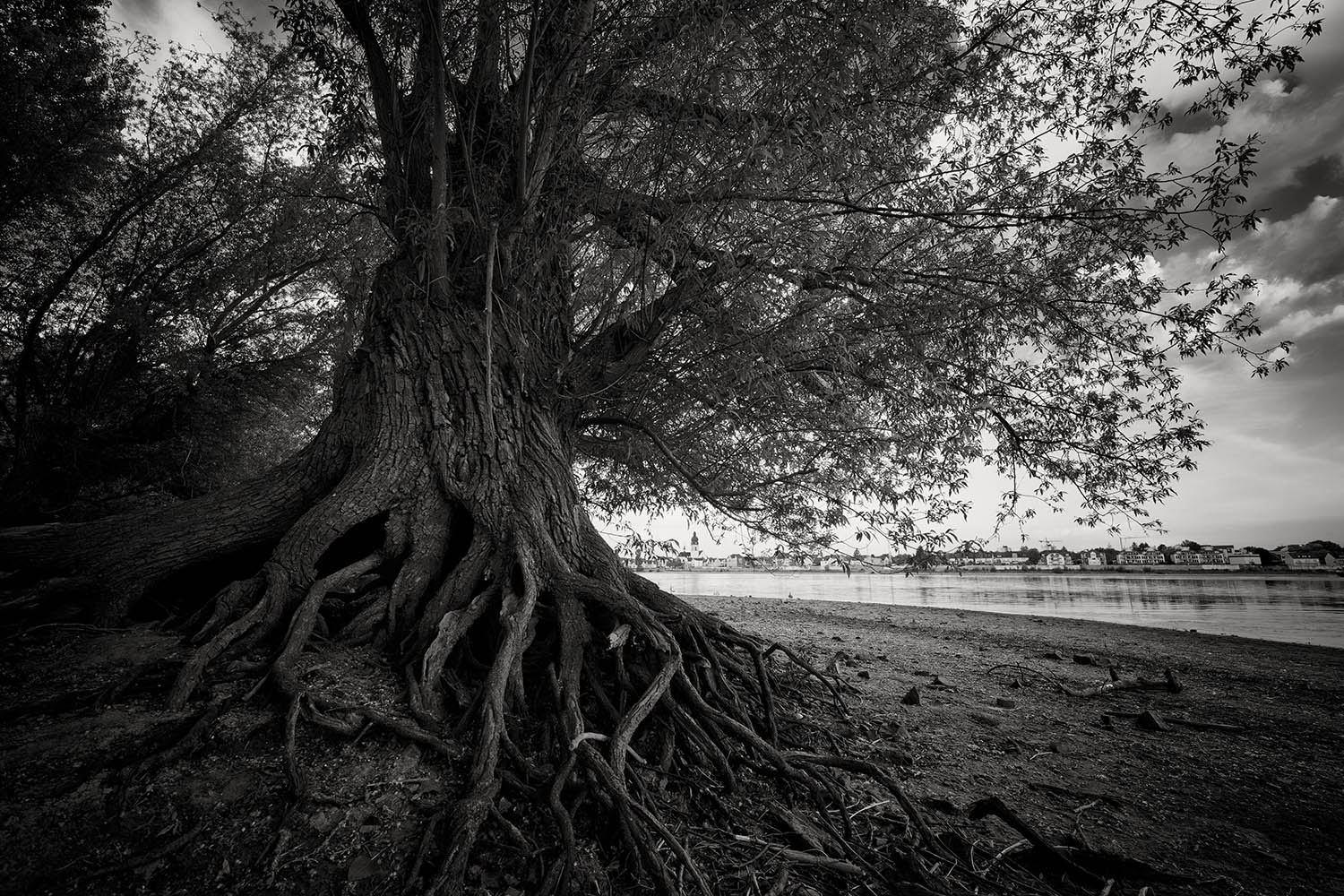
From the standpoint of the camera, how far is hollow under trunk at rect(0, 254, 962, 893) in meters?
2.50

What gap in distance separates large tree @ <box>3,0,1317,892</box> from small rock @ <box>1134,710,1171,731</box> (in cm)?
207

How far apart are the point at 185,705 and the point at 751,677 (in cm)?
339

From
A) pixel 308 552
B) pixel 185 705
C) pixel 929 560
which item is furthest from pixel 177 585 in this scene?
pixel 929 560

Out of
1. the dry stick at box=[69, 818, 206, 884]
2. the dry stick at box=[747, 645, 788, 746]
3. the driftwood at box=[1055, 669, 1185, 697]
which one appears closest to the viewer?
the dry stick at box=[69, 818, 206, 884]

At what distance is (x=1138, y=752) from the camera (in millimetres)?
4496

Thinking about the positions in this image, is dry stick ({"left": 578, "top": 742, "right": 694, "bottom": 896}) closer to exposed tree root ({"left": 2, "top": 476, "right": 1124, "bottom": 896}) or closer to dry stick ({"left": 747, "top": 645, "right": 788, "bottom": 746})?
exposed tree root ({"left": 2, "top": 476, "right": 1124, "bottom": 896})

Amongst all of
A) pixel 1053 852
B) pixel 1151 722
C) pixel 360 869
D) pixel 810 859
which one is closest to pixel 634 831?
→ pixel 810 859

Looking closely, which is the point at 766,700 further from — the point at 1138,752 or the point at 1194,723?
the point at 1194,723

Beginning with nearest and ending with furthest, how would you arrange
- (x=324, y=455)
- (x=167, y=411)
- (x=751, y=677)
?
(x=751, y=677), (x=324, y=455), (x=167, y=411)

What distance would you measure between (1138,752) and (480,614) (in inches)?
214

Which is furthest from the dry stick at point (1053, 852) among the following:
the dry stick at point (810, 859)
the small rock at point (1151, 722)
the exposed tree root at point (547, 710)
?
the small rock at point (1151, 722)

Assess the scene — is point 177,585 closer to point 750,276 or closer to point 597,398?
point 597,398

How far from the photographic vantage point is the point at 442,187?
4.19m

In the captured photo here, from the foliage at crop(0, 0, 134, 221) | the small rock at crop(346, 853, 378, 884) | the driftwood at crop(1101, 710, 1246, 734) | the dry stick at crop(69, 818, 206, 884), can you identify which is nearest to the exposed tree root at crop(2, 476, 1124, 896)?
the small rock at crop(346, 853, 378, 884)
